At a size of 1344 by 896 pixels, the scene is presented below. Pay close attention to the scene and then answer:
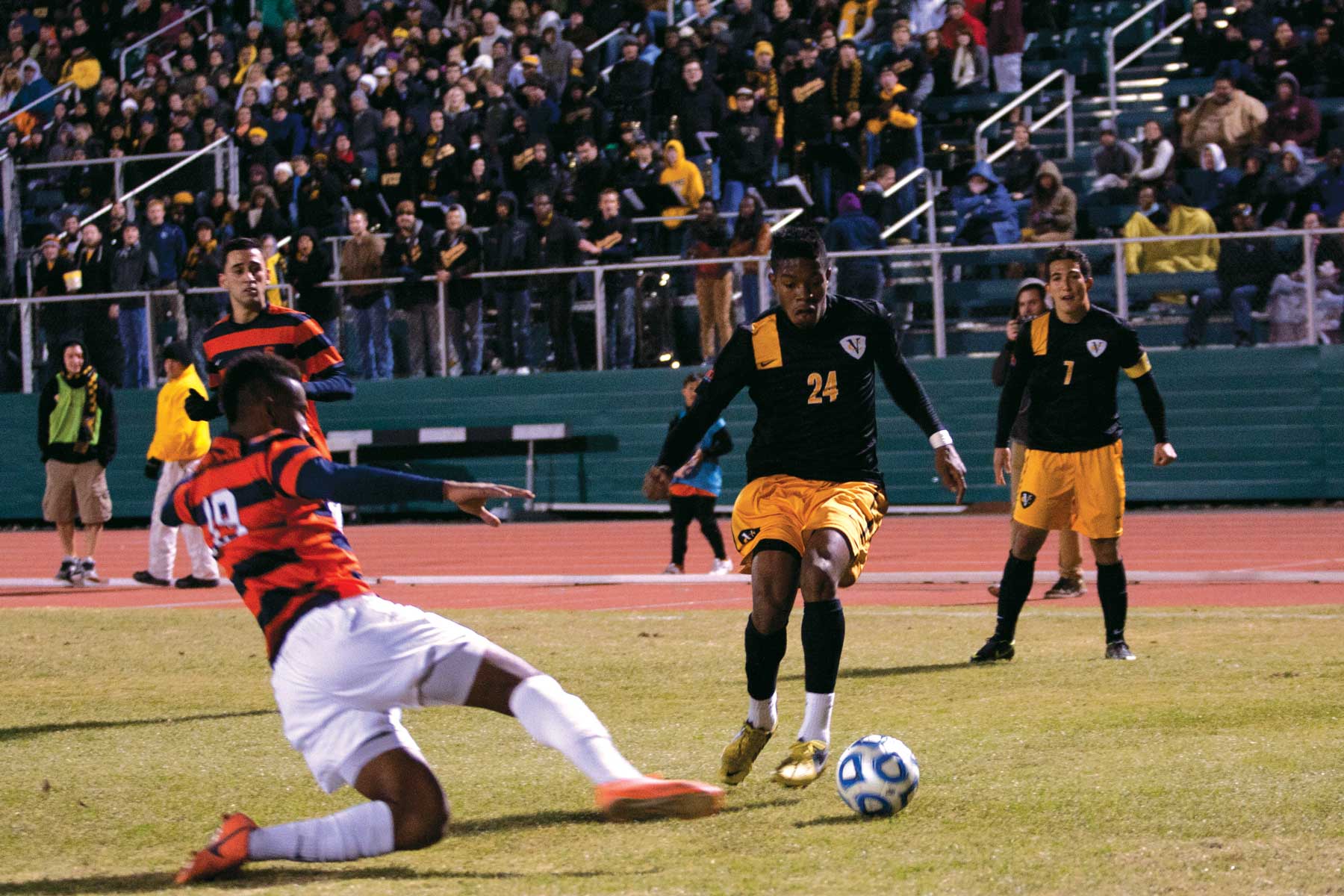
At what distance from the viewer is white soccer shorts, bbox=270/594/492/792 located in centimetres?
505

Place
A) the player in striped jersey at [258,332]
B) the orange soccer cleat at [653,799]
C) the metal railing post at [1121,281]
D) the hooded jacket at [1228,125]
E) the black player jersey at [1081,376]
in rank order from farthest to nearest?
1. the hooded jacket at [1228,125]
2. the metal railing post at [1121,281]
3. the black player jersey at [1081,376]
4. the player in striped jersey at [258,332]
5. the orange soccer cleat at [653,799]

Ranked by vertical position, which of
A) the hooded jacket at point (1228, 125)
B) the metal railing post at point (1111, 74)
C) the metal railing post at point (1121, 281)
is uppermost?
the metal railing post at point (1111, 74)

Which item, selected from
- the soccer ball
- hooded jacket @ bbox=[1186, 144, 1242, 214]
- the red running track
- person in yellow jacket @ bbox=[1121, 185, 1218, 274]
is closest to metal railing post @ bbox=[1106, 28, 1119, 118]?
hooded jacket @ bbox=[1186, 144, 1242, 214]

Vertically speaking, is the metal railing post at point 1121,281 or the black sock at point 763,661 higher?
the metal railing post at point 1121,281

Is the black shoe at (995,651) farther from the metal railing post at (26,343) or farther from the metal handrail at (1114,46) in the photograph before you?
the metal railing post at (26,343)

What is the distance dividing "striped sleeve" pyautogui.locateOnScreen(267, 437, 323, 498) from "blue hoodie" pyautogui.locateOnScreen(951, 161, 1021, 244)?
16356mm

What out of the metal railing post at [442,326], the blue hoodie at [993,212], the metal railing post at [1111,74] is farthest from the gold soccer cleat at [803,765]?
the metal railing post at [1111,74]

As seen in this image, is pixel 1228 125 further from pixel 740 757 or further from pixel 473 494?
pixel 473 494

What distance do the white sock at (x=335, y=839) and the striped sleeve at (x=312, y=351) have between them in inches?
150

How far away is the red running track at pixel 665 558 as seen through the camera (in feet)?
44.5

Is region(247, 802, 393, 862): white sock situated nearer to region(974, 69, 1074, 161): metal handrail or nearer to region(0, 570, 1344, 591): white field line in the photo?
region(0, 570, 1344, 591): white field line

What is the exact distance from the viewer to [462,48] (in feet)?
88.3

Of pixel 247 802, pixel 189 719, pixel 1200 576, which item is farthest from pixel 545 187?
pixel 247 802

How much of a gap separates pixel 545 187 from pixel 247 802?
17341 millimetres
